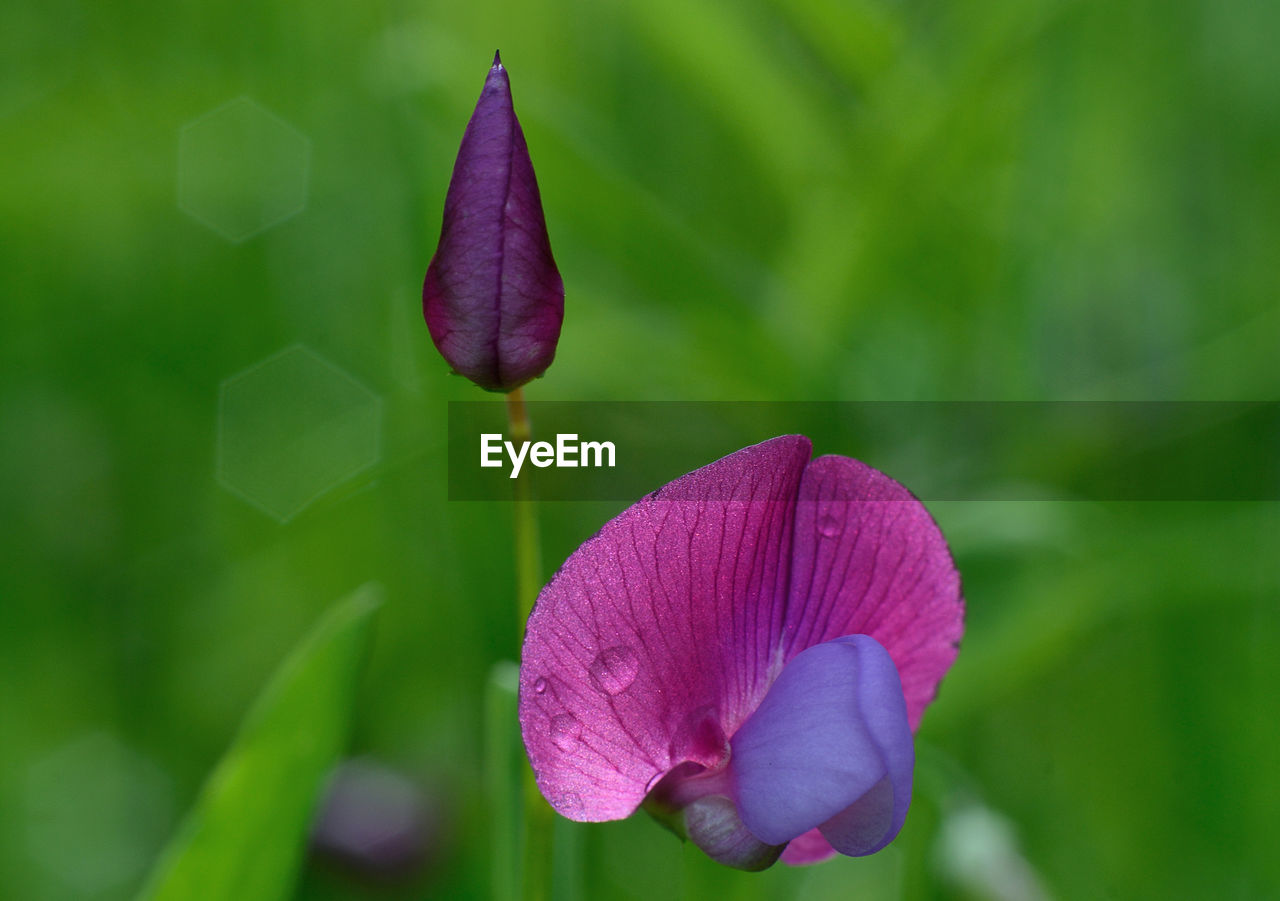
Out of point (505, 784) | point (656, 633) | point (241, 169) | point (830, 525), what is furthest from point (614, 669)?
point (241, 169)

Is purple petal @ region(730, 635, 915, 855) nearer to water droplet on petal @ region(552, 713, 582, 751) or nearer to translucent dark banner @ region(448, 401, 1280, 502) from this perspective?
water droplet on petal @ region(552, 713, 582, 751)

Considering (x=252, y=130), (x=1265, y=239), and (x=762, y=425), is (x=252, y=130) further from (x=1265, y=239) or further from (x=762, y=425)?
(x=1265, y=239)

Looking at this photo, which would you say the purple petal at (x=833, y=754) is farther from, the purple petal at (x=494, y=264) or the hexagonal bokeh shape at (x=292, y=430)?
the hexagonal bokeh shape at (x=292, y=430)

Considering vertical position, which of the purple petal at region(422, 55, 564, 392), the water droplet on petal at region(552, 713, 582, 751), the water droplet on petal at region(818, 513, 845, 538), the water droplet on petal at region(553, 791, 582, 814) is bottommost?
the water droplet on petal at region(553, 791, 582, 814)

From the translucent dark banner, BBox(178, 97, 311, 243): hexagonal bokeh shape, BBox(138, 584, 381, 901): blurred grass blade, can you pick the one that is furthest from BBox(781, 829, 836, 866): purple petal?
BBox(178, 97, 311, 243): hexagonal bokeh shape

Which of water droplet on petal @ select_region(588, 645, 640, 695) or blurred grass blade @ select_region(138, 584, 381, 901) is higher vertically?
water droplet on petal @ select_region(588, 645, 640, 695)

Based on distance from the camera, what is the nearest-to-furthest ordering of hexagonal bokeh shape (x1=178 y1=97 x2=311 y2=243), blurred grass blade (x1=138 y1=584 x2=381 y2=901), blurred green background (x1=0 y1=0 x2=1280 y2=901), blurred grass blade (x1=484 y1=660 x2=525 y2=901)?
blurred grass blade (x1=138 y1=584 x2=381 y2=901) < blurred grass blade (x1=484 y1=660 x2=525 y2=901) < blurred green background (x1=0 y1=0 x2=1280 y2=901) < hexagonal bokeh shape (x1=178 y1=97 x2=311 y2=243)

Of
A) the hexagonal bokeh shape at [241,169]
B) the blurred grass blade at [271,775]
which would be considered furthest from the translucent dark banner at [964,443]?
the blurred grass blade at [271,775]

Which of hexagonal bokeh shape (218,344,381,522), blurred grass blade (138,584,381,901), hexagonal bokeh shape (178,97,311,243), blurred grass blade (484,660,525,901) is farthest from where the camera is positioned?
hexagonal bokeh shape (178,97,311,243)
